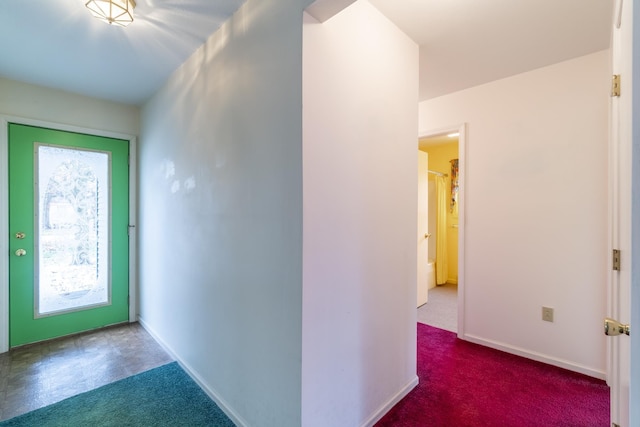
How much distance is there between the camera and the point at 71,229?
2957 mm

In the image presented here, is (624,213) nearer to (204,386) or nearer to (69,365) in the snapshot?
(204,386)

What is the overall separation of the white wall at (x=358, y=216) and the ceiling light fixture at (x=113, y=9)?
3.74ft

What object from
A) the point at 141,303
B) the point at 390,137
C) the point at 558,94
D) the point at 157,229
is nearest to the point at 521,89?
the point at 558,94

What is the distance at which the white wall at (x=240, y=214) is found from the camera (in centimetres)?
136

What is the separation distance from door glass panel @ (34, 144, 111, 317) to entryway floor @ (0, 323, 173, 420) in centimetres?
39

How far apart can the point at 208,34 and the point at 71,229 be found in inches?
Answer: 98.7

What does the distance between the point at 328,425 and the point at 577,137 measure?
278 cm

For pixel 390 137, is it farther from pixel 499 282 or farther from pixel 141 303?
pixel 141 303

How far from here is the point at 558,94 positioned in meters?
2.38

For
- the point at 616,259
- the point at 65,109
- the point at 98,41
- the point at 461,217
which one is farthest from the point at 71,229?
the point at 616,259

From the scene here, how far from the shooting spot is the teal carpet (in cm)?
173

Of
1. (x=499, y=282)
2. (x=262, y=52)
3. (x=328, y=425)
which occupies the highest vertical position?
(x=262, y=52)

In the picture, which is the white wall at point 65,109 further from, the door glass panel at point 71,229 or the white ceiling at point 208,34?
the door glass panel at point 71,229

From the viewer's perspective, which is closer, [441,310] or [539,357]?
[539,357]
